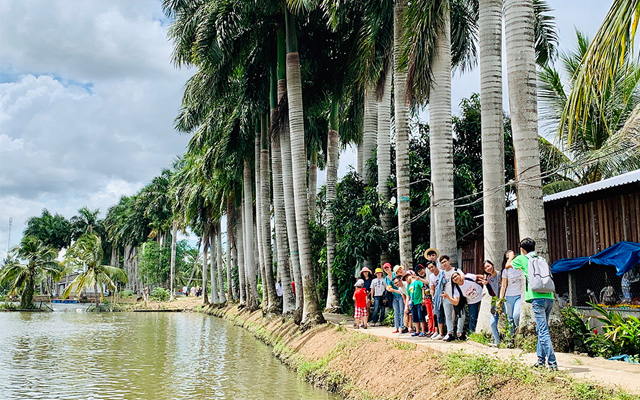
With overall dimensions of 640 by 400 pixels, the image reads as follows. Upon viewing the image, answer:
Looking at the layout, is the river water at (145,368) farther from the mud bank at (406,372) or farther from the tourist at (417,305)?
the tourist at (417,305)

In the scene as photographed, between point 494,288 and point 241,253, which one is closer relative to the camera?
point 494,288

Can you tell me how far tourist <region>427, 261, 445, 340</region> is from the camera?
1231 cm

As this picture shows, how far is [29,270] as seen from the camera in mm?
51156

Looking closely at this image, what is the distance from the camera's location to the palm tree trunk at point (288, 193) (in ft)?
68.5

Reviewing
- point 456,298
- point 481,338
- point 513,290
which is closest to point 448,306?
point 456,298

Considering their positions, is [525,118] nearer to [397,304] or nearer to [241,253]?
[397,304]

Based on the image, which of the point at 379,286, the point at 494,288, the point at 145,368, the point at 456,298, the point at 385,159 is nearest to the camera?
the point at 494,288

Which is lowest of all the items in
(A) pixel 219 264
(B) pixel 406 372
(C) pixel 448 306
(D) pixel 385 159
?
(B) pixel 406 372

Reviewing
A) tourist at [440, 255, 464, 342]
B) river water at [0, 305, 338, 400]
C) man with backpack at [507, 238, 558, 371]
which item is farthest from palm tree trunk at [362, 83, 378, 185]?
man with backpack at [507, 238, 558, 371]

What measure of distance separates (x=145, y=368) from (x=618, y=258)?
42.9 feet

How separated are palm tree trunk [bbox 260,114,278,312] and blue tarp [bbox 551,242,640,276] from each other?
13828 millimetres

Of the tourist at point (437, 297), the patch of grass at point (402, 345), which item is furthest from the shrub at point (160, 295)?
the patch of grass at point (402, 345)

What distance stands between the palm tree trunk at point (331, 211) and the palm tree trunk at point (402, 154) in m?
5.77

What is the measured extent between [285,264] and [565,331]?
13873mm
